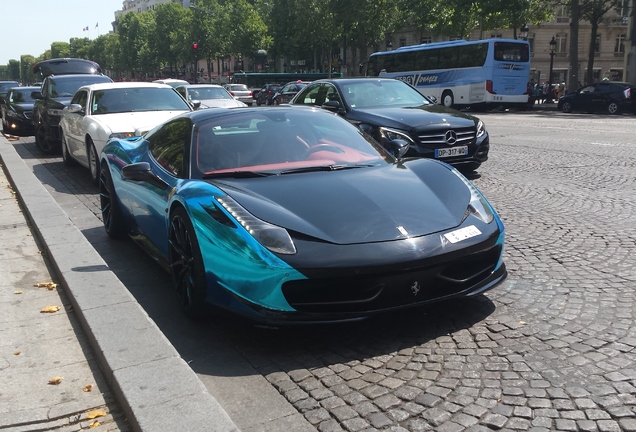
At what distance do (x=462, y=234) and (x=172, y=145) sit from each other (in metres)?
2.39

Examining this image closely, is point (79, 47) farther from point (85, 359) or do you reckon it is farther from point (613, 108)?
point (85, 359)

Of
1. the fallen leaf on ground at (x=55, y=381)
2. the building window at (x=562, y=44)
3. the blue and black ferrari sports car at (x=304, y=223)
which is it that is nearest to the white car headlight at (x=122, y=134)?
the blue and black ferrari sports car at (x=304, y=223)

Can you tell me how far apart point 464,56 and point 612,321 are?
30.8 m

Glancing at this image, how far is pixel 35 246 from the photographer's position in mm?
6281

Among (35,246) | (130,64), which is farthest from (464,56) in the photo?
(130,64)

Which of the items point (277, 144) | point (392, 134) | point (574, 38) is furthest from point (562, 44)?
point (277, 144)

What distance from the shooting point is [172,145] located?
5066 millimetres

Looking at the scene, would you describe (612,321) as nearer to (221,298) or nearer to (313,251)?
(313,251)

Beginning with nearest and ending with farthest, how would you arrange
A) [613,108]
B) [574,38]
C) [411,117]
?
[411,117] → [613,108] → [574,38]

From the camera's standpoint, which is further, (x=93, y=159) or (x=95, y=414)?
(x=93, y=159)

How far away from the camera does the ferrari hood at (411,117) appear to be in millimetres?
9297

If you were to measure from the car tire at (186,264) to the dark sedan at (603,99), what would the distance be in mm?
27253

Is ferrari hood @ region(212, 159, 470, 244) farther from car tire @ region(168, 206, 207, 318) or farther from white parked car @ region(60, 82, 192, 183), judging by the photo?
white parked car @ region(60, 82, 192, 183)

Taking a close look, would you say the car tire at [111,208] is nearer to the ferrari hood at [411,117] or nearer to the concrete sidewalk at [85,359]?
the concrete sidewalk at [85,359]
